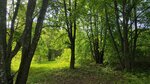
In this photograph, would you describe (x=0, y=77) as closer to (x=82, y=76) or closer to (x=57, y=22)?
(x=82, y=76)

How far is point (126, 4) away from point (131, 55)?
12.6 ft

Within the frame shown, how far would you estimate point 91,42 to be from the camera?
2728 cm

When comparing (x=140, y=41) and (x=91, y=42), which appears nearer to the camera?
(x=140, y=41)

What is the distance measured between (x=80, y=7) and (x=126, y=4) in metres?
3.57

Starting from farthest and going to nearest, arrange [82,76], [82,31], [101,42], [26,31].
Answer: [82,31], [101,42], [82,76], [26,31]

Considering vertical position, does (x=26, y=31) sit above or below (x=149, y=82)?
above

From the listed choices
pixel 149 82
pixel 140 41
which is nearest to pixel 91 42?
pixel 140 41

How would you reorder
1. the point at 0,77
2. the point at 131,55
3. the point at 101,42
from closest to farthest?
the point at 0,77 < the point at 131,55 < the point at 101,42

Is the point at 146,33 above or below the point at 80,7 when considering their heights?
below

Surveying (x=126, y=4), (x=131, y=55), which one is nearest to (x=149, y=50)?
(x=131, y=55)

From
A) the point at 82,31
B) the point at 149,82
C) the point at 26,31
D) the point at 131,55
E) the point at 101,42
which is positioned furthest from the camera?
the point at 82,31

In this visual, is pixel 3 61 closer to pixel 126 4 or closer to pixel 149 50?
pixel 126 4

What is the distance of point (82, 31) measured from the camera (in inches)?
1097

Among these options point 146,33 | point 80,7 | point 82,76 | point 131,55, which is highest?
point 80,7
